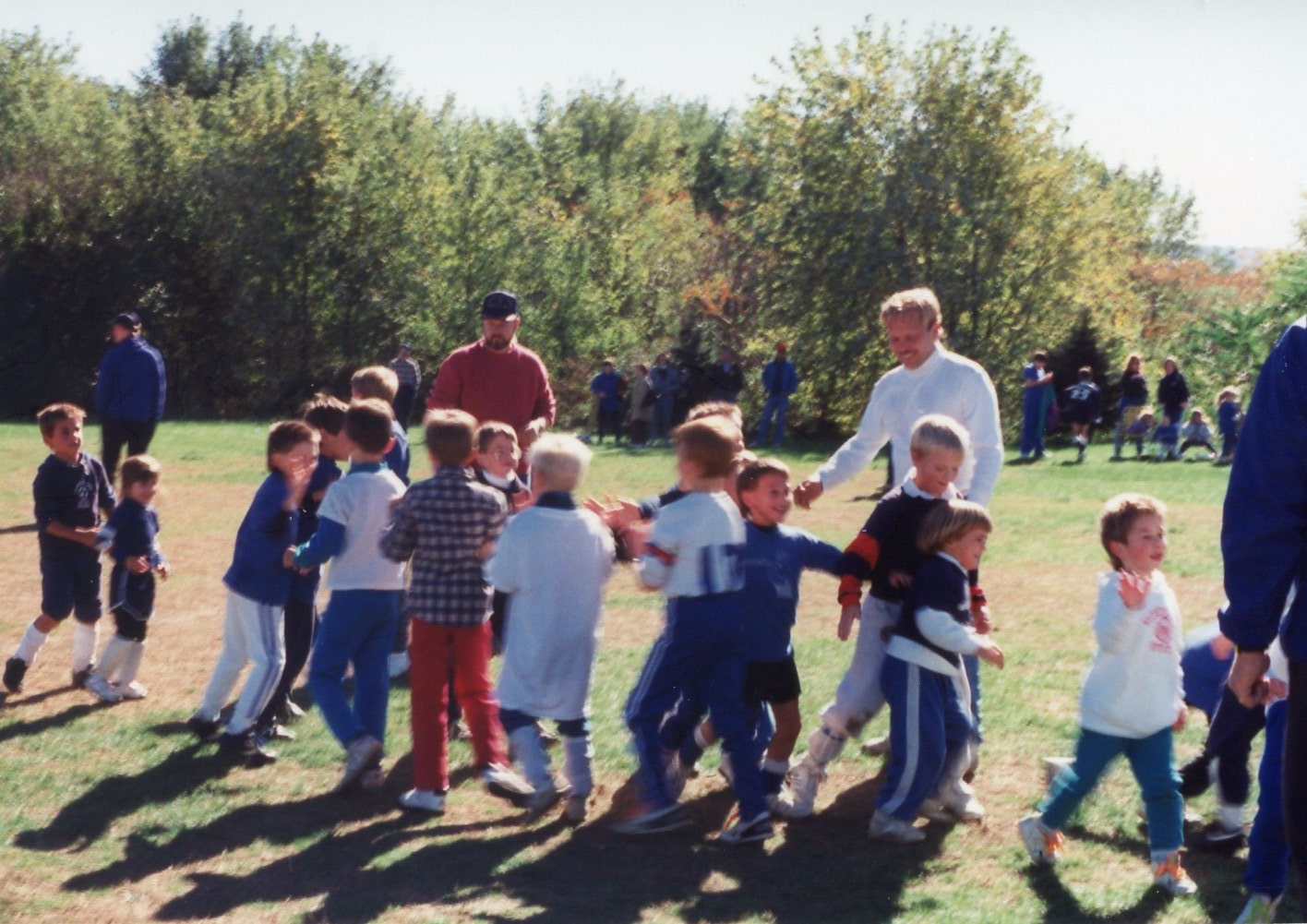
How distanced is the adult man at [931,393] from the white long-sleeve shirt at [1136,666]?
1.29 meters

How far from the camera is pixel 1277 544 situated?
3.67 meters

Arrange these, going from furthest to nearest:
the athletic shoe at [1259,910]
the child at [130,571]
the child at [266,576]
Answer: the child at [130,571] → the child at [266,576] → the athletic shoe at [1259,910]

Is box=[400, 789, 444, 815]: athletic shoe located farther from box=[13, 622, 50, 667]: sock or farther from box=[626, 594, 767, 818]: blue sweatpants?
box=[13, 622, 50, 667]: sock

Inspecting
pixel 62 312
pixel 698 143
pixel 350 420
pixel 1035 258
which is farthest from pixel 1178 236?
pixel 350 420

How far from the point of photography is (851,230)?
3228 cm

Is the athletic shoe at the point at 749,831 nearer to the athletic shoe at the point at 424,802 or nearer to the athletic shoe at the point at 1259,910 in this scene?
the athletic shoe at the point at 424,802

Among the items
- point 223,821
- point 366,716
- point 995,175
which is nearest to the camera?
point 223,821

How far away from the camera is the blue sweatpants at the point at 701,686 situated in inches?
229

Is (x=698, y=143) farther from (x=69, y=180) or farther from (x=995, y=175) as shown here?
(x=995, y=175)

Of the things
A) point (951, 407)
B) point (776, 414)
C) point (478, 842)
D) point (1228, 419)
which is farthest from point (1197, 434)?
point (478, 842)

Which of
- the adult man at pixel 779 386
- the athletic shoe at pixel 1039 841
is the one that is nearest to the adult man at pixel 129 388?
the athletic shoe at pixel 1039 841

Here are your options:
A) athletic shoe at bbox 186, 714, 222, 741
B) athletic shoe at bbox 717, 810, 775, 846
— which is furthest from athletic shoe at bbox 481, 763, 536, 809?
athletic shoe at bbox 186, 714, 222, 741

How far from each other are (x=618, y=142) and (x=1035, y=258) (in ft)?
95.5

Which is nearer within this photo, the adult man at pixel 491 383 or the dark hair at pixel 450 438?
the dark hair at pixel 450 438
